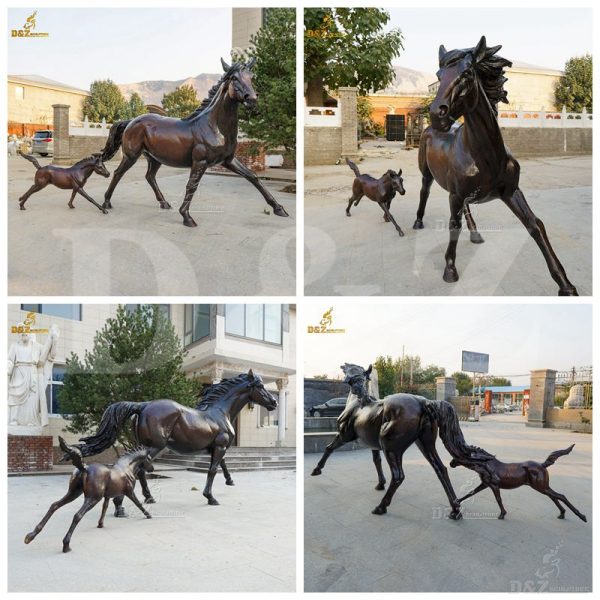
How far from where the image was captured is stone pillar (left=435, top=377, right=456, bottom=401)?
4969 millimetres

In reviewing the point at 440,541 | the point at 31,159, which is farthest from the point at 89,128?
the point at 440,541

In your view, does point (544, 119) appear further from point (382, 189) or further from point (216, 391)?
point (216, 391)

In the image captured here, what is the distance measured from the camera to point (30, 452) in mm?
6820

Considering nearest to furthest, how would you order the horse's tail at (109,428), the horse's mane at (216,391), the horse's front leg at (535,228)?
the horse's front leg at (535,228)
the horse's tail at (109,428)
the horse's mane at (216,391)

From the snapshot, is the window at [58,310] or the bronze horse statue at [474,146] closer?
the bronze horse statue at [474,146]

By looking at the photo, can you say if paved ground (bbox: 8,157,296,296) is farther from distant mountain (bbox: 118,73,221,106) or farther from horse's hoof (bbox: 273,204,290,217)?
distant mountain (bbox: 118,73,221,106)

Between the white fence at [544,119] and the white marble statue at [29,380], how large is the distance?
23.2 feet

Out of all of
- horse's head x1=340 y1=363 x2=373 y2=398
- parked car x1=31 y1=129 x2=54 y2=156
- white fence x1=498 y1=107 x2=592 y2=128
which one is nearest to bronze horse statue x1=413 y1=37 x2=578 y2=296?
horse's head x1=340 y1=363 x2=373 y2=398

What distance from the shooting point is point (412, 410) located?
4.10 meters

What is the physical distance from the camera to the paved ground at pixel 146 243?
471 cm

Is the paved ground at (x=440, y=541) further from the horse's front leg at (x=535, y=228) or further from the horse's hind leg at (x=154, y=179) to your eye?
the horse's hind leg at (x=154, y=179)

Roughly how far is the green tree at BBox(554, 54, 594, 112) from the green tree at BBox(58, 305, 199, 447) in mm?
5648

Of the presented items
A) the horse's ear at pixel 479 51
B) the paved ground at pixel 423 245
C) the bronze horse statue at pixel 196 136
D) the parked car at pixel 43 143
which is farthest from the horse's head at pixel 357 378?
the parked car at pixel 43 143

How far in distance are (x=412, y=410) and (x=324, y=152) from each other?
4350 millimetres
